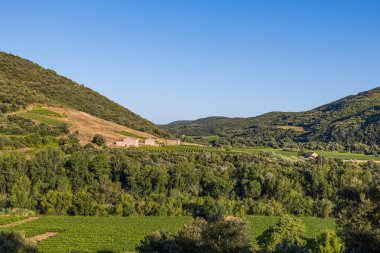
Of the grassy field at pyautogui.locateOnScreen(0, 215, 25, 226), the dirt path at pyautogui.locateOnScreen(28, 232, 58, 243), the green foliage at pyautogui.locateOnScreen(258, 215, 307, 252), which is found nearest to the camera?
the green foliage at pyautogui.locateOnScreen(258, 215, 307, 252)

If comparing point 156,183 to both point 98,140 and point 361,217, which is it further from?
point 361,217

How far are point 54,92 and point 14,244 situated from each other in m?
90.1

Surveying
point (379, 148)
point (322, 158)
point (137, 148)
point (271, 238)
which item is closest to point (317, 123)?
point (379, 148)

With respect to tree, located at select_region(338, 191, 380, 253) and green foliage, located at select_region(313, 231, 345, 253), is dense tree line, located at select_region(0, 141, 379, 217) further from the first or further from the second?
tree, located at select_region(338, 191, 380, 253)

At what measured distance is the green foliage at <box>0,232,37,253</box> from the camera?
26547 mm

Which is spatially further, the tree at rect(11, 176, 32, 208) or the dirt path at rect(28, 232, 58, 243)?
the tree at rect(11, 176, 32, 208)

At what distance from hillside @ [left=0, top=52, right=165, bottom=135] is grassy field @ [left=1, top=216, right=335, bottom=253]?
45743 mm

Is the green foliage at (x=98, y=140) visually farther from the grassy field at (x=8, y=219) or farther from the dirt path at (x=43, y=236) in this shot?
the dirt path at (x=43, y=236)

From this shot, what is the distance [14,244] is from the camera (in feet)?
89.9

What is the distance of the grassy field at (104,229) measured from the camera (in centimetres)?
3891

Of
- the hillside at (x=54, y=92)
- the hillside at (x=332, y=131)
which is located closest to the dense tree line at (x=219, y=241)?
the hillside at (x=54, y=92)

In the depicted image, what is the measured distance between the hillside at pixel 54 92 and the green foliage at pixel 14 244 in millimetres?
64541

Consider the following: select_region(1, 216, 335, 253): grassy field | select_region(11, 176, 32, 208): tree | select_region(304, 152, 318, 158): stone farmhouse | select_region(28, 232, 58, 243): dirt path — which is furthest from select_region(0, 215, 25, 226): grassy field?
select_region(304, 152, 318, 158): stone farmhouse

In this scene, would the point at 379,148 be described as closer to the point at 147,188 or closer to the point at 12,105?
the point at 147,188
